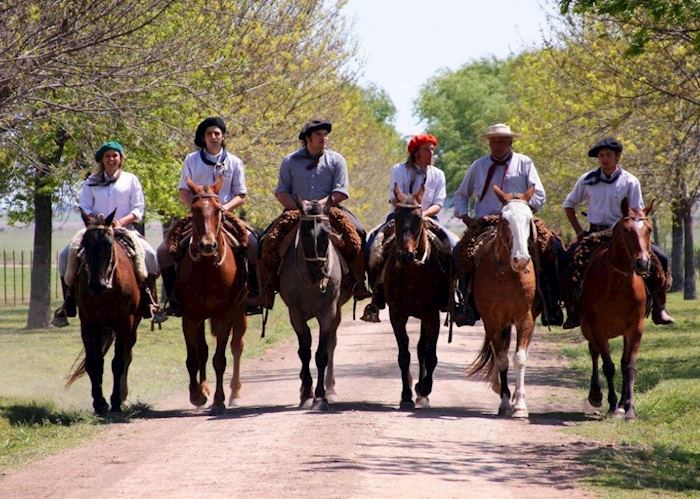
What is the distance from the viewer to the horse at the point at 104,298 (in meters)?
15.0

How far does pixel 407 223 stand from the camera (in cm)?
1520

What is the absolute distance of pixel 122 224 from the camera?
15797 mm

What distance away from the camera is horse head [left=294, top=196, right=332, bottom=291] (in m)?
15.1

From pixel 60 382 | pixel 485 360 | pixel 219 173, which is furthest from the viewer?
pixel 60 382

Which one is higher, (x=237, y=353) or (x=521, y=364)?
(x=237, y=353)

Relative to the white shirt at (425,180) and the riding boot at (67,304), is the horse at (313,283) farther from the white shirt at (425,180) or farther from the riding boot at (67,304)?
the riding boot at (67,304)

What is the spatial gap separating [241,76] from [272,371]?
773 cm

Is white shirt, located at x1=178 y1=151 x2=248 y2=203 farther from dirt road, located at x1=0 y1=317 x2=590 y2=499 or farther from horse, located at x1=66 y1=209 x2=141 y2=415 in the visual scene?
dirt road, located at x1=0 y1=317 x2=590 y2=499

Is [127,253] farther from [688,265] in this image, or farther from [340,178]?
[688,265]

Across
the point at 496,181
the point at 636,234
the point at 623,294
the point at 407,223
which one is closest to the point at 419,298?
the point at 407,223

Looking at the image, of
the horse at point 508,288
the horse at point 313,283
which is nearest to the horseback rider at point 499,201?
the horse at point 508,288

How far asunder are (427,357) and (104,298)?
12.2ft

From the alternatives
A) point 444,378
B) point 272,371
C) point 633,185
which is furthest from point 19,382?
point 633,185

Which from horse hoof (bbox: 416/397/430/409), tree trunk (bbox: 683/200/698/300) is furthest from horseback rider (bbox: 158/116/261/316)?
tree trunk (bbox: 683/200/698/300)
